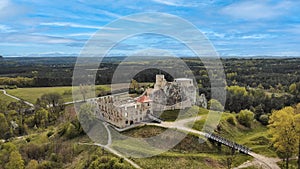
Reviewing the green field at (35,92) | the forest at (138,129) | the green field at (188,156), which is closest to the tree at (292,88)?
the forest at (138,129)

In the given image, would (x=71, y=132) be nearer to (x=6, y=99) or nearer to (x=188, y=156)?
(x=188, y=156)

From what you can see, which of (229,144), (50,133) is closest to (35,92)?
(50,133)

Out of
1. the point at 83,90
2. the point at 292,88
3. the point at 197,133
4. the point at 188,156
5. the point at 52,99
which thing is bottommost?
the point at 188,156

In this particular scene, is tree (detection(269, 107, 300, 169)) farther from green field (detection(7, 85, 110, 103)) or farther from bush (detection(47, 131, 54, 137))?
green field (detection(7, 85, 110, 103))

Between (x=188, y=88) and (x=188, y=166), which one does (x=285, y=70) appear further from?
(x=188, y=166)

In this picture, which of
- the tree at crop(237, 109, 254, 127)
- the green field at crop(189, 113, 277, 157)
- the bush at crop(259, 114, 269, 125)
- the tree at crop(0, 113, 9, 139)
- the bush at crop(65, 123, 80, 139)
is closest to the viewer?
the green field at crop(189, 113, 277, 157)

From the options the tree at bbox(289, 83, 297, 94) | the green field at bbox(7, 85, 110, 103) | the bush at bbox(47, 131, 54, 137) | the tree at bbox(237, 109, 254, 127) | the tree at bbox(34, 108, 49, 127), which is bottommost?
the bush at bbox(47, 131, 54, 137)

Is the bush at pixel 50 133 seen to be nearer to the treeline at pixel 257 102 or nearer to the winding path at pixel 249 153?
the winding path at pixel 249 153

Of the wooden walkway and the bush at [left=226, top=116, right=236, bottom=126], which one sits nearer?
the wooden walkway

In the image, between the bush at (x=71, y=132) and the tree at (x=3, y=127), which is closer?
the bush at (x=71, y=132)

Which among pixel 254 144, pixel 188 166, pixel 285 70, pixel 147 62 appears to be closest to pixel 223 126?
pixel 254 144

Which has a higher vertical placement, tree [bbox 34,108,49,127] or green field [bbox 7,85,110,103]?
green field [bbox 7,85,110,103]

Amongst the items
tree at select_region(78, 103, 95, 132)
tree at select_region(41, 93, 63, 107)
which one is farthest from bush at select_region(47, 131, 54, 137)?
tree at select_region(41, 93, 63, 107)
